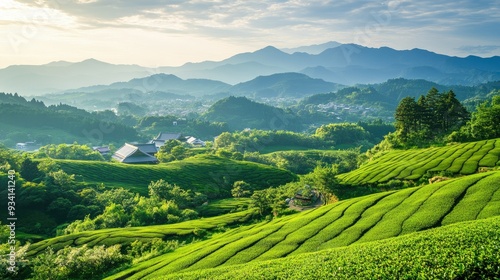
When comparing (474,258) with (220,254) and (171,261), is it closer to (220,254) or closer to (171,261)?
(220,254)

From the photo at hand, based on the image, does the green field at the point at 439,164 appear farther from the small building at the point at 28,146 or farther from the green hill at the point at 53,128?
the green hill at the point at 53,128

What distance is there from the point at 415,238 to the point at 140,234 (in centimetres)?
3042

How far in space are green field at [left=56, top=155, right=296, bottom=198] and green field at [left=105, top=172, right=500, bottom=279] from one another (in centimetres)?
4985

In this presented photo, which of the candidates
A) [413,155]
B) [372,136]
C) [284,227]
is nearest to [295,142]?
[372,136]

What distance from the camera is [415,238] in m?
17.7

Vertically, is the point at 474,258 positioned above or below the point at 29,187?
above

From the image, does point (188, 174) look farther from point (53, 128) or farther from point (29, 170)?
point (53, 128)

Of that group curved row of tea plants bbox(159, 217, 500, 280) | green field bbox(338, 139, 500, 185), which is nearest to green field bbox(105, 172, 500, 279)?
curved row of tea plants bbox(159, 217, 500, 280)

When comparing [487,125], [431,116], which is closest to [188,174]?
[431,116]

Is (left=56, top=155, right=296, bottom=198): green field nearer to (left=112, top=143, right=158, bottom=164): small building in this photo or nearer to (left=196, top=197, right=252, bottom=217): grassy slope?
(left=196, top=197, right=252, bottom=217): grassy slope

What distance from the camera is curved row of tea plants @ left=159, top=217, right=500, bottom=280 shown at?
13328 millimetres

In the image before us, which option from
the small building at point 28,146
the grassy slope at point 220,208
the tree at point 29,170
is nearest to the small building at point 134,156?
the tree at point 29,170

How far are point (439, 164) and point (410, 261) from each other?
3806cm

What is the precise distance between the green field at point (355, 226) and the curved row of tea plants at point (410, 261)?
374 cm
